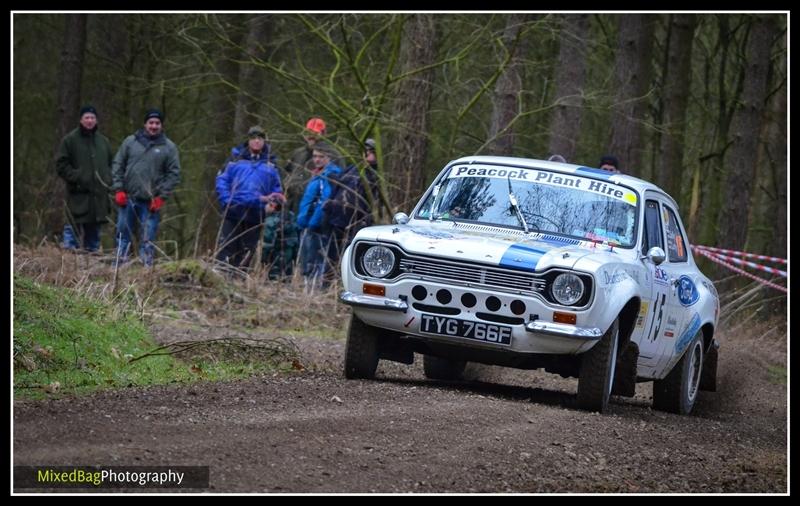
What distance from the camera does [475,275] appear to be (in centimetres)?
955

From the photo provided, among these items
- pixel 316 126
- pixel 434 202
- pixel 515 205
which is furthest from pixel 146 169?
pixel 515 205

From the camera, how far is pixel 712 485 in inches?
318

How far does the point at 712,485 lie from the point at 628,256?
8.41ft

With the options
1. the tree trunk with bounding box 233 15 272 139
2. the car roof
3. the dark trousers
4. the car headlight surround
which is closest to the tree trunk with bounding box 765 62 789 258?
the tree trunk with bounding box 233 15 272 139

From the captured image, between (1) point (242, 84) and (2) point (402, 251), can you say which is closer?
(2) point (402, 251)

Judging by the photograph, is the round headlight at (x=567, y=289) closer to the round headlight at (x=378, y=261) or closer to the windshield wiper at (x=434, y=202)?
the round headlight at (x=378, y=261)

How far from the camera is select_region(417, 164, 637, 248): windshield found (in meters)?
10.6

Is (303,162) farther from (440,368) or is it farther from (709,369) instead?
(709,369)

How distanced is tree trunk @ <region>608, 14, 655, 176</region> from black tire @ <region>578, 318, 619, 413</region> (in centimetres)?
1174

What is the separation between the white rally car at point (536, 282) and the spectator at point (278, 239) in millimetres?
5596

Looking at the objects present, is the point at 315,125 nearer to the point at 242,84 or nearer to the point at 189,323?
the point at 189,323

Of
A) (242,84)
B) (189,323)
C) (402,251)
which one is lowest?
(189,323)

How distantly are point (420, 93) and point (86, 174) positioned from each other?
14.5ft
